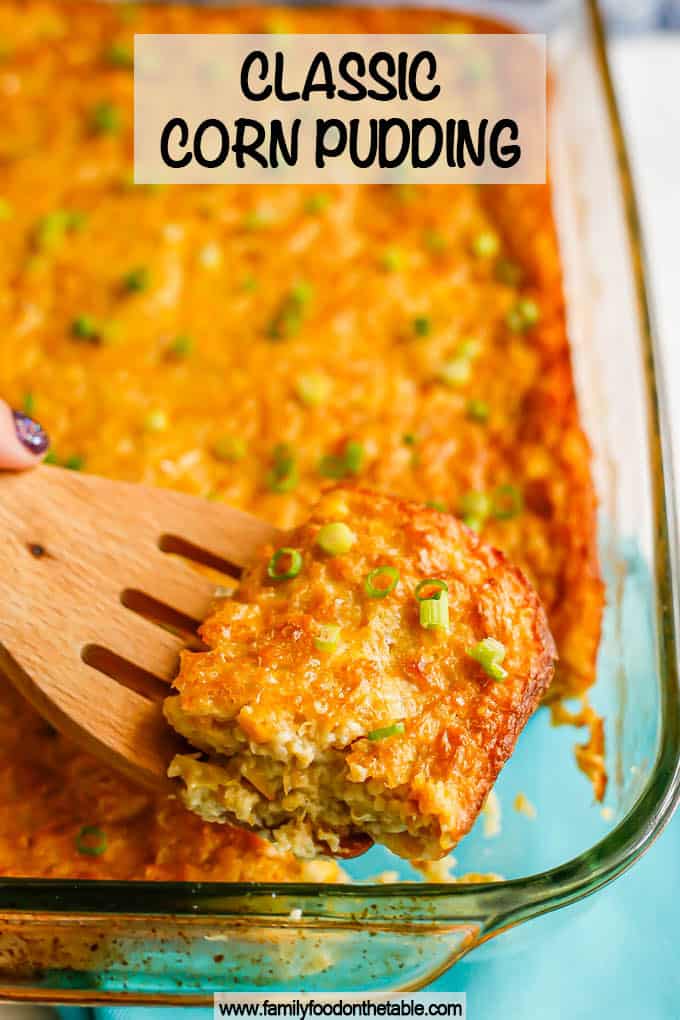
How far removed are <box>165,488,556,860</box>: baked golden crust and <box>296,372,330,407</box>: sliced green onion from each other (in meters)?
0.63

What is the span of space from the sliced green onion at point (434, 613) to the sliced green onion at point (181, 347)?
1.04m

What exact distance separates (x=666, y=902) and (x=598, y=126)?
2042mm

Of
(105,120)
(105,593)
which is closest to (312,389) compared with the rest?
(105,593)

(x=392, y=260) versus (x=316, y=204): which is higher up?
(x=316, y=204)

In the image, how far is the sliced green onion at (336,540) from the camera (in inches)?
83.8

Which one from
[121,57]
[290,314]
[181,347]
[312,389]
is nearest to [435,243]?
[290,314]

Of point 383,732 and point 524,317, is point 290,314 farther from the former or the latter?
point 383,732

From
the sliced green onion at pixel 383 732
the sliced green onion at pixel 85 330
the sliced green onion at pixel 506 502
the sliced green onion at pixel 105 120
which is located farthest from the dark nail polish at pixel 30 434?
the sliced green onion at pixel 105 120

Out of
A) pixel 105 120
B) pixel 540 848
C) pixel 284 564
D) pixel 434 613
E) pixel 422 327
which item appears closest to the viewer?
pixel 434 613

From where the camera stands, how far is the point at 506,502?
261 centimetres

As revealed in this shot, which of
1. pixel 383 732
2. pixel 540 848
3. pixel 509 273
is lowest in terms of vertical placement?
pixel 540 848

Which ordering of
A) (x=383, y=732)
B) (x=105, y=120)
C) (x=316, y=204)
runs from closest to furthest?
(x=383, y=732)
(x=316, y=204)
(x=105, y=120)

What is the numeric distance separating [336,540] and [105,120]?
5.41 ft

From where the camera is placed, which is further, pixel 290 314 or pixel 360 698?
pixel 290 314
